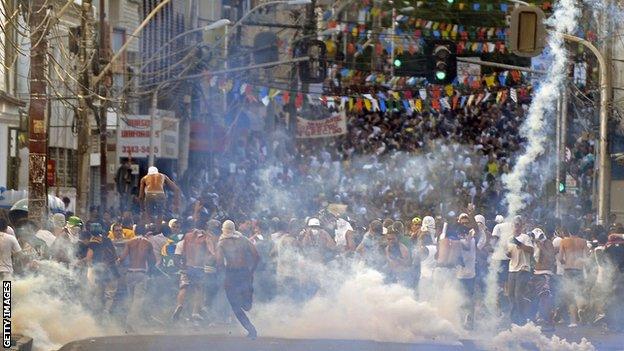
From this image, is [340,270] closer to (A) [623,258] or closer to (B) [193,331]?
(B) [193,331]

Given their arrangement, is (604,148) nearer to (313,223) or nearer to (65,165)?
(313,223)

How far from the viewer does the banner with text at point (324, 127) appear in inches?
1576

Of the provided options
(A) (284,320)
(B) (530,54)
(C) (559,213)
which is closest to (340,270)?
(A) (284,320)

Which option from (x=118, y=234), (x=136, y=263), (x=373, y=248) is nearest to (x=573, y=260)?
(x=373, y=248)

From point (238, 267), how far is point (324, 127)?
2254cm

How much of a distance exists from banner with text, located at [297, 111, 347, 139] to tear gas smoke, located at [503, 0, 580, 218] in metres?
4.79

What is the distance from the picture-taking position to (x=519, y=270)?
1986cm

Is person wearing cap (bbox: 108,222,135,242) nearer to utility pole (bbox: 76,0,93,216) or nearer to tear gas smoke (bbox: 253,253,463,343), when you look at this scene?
tear gas smoke (bbox: 253,253,463,343)

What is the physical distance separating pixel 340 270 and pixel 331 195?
1562cm

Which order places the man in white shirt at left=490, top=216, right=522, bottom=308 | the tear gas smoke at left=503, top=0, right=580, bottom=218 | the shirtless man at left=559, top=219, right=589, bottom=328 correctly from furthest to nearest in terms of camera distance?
the tear gas smoke at left=503, top=0, right=580, bottom=218
the shirtless man at left=559, top=219, right=589, bottom=328
the man in white shirt at left=490, top=216, right=522, bottom=308

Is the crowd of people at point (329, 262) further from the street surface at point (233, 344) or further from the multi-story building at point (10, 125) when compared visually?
the multi-story building at point (10, 125)

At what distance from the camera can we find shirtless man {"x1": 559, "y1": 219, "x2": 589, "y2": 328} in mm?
21469

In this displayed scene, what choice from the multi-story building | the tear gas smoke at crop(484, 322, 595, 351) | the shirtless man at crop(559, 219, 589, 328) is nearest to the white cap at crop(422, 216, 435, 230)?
the shirtless man at crop(559, 219, 589, 328)

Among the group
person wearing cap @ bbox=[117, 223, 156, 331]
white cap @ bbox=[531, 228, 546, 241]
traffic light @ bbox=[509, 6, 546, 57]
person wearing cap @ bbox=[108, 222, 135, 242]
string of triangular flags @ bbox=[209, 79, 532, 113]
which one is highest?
traffic light @ bbox=[509, 6, 546, 57]
